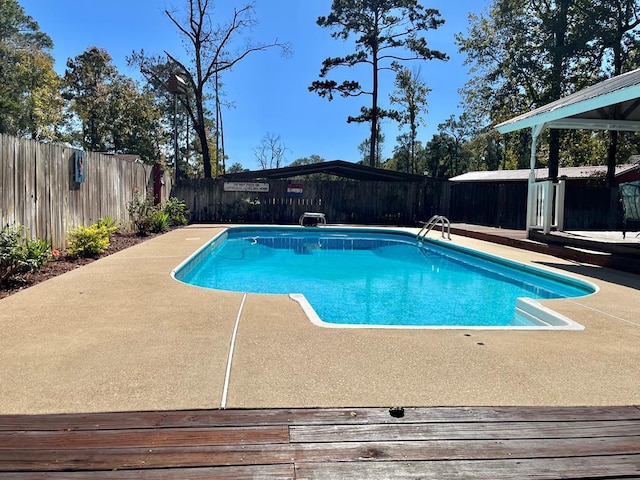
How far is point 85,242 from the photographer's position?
7.34 metres

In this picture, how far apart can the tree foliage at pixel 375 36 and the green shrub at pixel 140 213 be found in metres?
13.8

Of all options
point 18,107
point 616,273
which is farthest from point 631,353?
point 18,107

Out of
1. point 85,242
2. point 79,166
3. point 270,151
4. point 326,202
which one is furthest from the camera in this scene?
point 270,151

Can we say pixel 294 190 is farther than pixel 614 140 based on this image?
Yes

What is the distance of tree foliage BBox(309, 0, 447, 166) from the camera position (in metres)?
22.7

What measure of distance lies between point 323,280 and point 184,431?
19.4 ft

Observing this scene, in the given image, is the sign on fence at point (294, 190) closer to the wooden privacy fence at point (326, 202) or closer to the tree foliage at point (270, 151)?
the wooden privacy fence at point (326, 202)

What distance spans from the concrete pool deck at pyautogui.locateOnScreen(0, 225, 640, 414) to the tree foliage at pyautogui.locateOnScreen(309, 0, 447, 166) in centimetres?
1995

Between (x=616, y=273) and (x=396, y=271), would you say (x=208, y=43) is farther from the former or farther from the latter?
(x=616, y=273)

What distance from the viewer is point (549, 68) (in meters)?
17.2

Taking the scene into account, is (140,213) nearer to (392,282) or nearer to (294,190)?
(294,190)

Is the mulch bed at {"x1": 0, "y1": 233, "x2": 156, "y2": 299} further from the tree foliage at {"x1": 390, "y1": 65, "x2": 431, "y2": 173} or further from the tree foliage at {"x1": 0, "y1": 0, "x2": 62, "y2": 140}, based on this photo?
the tree foliage at {"x1": 390, "y1": 65, "x2": 431, "y2": 173}

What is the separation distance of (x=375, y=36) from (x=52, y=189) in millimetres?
20201

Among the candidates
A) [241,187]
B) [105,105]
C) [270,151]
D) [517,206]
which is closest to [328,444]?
[517,206]
